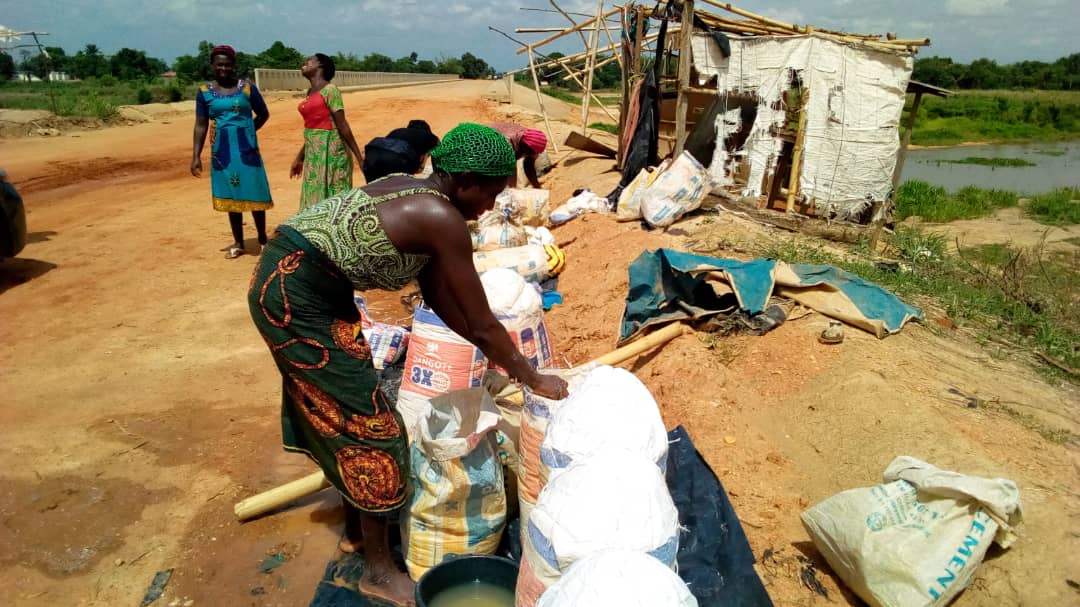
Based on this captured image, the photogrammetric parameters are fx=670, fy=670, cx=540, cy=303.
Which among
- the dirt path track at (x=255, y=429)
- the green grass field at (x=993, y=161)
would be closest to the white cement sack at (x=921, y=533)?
the dirt path track at (x=255, y=429)

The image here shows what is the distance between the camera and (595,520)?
157 cm

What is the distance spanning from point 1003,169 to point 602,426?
2197cm

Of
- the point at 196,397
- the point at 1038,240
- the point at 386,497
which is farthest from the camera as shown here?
the point at 1038,240

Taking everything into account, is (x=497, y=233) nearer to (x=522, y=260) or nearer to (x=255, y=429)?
(x=522, y=260)

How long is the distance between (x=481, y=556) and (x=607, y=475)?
0.65 metres

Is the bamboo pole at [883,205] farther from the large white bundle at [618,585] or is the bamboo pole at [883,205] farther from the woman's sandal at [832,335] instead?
the large white bundle at [618,585]

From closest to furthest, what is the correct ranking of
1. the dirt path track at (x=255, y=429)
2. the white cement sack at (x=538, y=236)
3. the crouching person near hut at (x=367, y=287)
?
the crouching person near hut at (x=367, y=287) < the dirt path track at (x=255, y=429) < the white cement sack at (x=538, y=236)

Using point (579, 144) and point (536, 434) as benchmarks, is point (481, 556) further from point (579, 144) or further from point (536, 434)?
point (579, 144)

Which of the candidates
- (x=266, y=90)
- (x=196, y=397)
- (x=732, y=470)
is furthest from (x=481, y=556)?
(x=266, y=90)

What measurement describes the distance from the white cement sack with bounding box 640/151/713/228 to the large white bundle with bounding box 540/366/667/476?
389 cm

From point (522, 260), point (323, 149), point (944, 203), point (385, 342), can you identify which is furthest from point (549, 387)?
point (944, 203)

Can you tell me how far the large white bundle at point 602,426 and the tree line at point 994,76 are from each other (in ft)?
174

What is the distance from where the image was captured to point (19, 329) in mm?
4188

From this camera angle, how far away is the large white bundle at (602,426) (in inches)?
76.1
